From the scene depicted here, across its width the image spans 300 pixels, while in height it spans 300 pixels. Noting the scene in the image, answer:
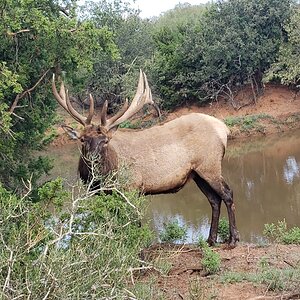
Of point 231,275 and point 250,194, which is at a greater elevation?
point 231,275

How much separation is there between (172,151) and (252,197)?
7.15 metres

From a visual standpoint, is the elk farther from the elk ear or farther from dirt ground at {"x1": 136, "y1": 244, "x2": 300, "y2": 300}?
dirt ground at {"x1": 136, "y1": 244, "x2": 300, "y2": 300}

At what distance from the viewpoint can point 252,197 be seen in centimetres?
1444

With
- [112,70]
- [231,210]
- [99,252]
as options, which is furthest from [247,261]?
[112,70]

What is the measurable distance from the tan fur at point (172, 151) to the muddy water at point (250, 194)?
1.41ft

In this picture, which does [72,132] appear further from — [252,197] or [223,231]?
[252,197]

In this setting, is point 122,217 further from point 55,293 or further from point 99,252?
point 55,293

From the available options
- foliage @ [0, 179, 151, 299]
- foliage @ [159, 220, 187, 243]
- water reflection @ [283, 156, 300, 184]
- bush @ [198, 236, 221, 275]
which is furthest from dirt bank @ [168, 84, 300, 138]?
foliage @ [0, 179, 151, 299]

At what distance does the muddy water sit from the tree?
208 centimetres

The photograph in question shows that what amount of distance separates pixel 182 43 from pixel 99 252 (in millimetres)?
29439

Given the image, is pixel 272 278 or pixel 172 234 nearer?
pixel 272 278

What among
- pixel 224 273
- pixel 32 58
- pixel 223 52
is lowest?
pixel 224 273

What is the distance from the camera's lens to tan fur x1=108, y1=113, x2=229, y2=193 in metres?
7.57

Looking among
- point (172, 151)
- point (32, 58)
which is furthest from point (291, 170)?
point (32, 58)
